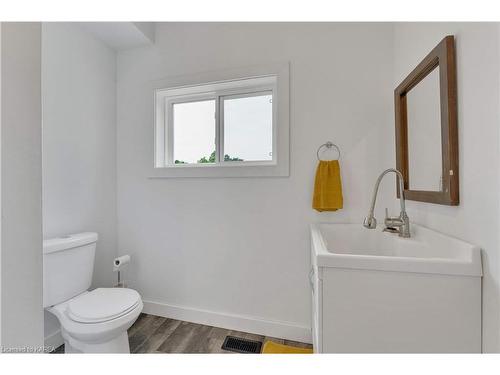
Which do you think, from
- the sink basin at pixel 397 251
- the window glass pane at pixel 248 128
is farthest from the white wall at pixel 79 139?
the sink basin at pixel 397 251

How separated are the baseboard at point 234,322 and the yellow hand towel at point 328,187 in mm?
855

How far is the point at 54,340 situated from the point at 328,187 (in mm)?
2044

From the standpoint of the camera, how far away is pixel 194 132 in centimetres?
195

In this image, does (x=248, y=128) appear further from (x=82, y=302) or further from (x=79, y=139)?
(x=82, y=302)

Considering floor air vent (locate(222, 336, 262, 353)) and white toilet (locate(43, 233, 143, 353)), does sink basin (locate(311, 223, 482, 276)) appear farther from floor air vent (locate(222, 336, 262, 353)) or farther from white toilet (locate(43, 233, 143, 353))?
white toilet (locate(43, 233, 143, 353))

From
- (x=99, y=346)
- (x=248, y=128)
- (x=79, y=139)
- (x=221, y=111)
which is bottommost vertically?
(x=99, y=346)

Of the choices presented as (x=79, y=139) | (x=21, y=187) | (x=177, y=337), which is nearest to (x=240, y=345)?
(x=177, y=337)

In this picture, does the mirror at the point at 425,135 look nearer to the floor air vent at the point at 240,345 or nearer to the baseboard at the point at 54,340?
the floor air vent at the point at 240,345

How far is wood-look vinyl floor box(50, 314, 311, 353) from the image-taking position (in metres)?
1.46

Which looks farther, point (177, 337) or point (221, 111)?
point (221, 111)

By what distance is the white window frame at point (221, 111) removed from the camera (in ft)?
5.18

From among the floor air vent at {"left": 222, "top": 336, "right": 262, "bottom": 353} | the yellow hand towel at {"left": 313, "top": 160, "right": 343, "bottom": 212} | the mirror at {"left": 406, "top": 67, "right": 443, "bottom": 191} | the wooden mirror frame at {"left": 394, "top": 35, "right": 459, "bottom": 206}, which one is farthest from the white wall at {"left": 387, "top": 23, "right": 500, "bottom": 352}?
the floor air vent at {"left": 222, "top": 336, "right": 262, "bottom": 353}

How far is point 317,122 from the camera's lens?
5.02 feet
